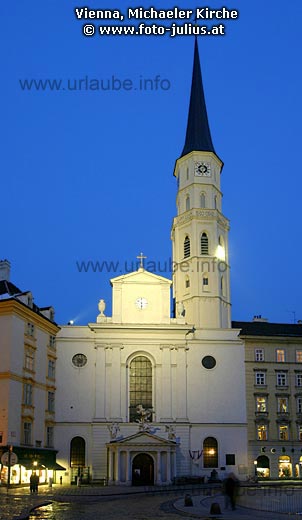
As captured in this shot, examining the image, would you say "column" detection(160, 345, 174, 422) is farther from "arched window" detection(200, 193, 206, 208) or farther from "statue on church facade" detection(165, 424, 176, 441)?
"arched window" detection(200, 193, 206, 208)

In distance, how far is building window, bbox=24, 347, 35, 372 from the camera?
49.9 metres

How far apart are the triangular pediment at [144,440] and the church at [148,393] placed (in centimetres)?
8

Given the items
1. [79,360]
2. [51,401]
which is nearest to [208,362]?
[79,360]

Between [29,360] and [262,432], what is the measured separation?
21423 mm

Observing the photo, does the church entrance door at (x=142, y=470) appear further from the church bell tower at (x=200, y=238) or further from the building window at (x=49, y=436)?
the church bell tower at (x=200, y=238)

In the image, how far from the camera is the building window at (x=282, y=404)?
5855 cm

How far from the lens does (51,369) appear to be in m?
56.1

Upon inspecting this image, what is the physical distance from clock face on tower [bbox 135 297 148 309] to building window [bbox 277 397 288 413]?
14.3m

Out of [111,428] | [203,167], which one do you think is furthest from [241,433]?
[203,167]

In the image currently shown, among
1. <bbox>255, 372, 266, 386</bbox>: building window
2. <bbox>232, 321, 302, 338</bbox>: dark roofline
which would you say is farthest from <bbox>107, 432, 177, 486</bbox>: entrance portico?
<bbox>232, 321, 302, 338</bbox>: dark roofline

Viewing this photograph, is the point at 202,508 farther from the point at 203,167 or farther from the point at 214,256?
the point at 203,167

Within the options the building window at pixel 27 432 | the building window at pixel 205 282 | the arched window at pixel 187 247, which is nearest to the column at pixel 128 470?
the building window at pixel 27 432

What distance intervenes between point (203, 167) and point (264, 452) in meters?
Answer: 28.2

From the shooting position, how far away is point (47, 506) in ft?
96.1
